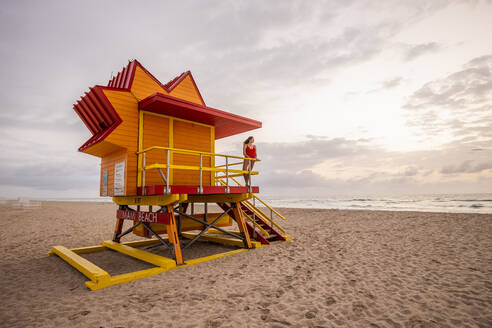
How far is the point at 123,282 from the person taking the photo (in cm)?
595

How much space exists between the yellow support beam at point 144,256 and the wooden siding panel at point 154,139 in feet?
7.19

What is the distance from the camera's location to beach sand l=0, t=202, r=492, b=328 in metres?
4.23

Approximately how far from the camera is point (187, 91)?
33.0 feet

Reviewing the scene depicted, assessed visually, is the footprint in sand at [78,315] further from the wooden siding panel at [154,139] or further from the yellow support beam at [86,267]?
the wooden siding panel at [154,139]

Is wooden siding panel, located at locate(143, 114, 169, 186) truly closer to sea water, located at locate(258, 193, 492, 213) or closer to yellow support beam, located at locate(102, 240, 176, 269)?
yellow support beam, located at locate(102, 240, 176, 269)

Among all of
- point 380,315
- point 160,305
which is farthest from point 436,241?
point 160,305

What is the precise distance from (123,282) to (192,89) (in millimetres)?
7205

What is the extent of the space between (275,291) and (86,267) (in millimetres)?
4746

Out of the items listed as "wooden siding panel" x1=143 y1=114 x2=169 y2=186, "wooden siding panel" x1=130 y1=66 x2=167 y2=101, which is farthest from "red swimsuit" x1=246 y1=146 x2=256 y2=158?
"wooden siding panel" x1=130 y1=66 x2=167 y2=101

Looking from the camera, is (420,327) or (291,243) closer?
(420,327)

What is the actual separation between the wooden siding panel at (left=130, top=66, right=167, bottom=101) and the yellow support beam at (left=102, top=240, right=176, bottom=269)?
4963mm

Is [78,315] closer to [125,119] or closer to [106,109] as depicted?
[125,119]

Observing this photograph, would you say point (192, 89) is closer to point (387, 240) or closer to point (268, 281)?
point (268, 281)

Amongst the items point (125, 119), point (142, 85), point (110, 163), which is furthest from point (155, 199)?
point (142, 85)
